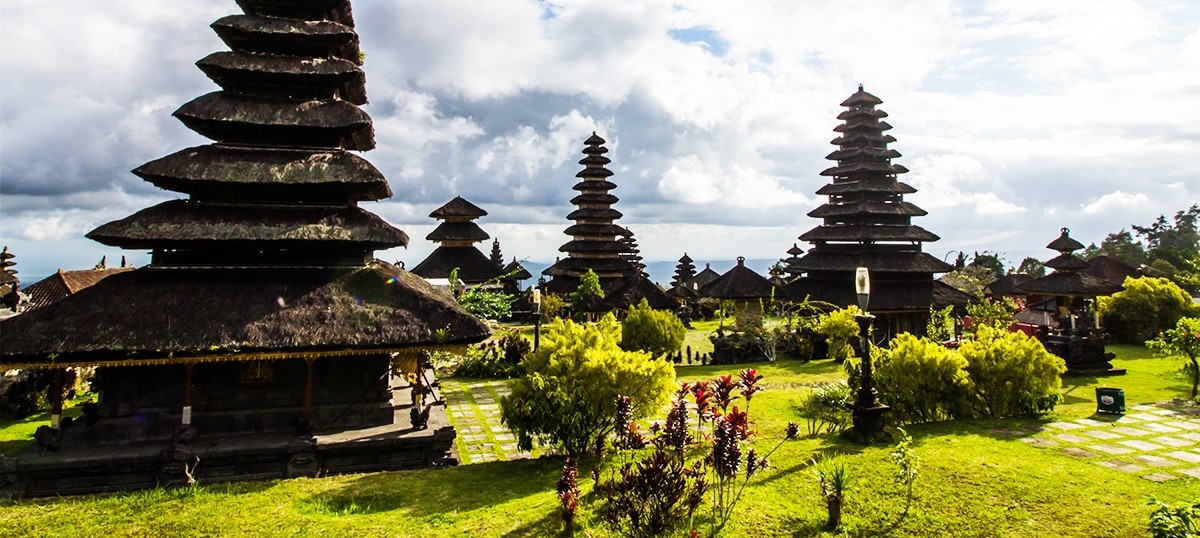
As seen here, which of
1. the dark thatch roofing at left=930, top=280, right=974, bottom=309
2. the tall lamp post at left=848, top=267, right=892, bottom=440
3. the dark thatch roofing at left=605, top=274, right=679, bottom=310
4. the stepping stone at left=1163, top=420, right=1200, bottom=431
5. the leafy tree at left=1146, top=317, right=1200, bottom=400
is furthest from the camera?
the dark thatch roofing at left=605, top=274, right=679, bottom=310

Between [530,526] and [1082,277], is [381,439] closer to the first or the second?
[530,526]

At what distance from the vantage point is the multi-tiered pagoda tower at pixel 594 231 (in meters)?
42.7

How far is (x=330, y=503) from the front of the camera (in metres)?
9.84

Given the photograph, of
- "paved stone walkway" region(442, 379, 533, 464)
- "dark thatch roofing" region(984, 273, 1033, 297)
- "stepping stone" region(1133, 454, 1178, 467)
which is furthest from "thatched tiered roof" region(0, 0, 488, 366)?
"dark thatch roofing" region(984, 273, 1033, 297)

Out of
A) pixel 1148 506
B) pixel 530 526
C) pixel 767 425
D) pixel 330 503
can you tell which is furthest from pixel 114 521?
pixel 1148 506

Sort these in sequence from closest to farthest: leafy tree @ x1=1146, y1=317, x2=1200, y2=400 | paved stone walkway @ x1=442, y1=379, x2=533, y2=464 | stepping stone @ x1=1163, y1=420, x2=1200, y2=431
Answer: stepping stone @ x1=1163, y1=420, x2=1200, y2=431 → paved stone walkway @ x1=442, y1=379, x2=533, y2=464 → leafy tree @ x1=1146, y1=317, x2=1200, y2=400

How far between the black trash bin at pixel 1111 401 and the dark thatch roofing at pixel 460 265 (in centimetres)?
3545

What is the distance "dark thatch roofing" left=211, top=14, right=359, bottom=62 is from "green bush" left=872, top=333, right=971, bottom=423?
54.0 feet

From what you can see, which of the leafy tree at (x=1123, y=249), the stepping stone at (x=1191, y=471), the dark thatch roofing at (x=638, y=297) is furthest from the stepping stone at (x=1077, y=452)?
the leafy tree at (x=1123, y=249)

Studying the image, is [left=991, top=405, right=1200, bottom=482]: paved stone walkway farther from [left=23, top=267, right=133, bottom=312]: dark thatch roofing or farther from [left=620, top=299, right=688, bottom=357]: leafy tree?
[left=23, top=267, right=133, bottom=312]: dark thatch roofing

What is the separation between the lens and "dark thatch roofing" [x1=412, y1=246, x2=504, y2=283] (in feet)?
147

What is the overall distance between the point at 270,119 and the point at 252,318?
5.46 meters

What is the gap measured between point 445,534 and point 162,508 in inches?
181

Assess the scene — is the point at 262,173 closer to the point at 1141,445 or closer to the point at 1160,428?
the point at 1141,445
